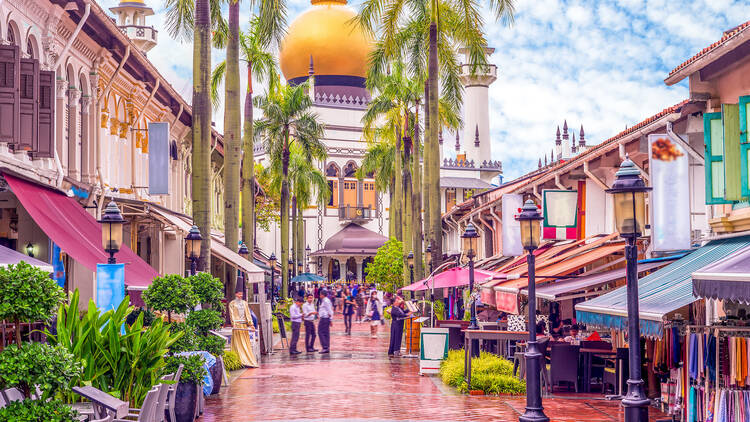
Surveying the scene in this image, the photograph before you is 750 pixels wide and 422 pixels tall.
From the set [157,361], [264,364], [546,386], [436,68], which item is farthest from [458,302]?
[157,361]

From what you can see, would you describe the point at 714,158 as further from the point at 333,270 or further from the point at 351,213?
the point at 333,270

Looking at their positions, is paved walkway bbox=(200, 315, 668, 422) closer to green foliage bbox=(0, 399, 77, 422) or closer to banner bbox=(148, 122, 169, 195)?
banner bbox=(148, 122, 169, 195)

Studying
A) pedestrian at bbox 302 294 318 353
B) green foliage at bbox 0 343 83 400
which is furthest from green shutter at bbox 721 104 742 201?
pedestrian at bbox 302 294 318 353

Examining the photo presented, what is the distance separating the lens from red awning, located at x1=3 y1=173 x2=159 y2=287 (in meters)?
15.3

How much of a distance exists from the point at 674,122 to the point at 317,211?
62.4 m

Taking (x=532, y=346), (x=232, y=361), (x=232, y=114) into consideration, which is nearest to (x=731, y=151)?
(x=532, y=346)

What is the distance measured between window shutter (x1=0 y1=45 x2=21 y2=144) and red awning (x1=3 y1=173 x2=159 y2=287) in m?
0.79

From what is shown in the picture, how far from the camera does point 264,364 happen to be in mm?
24438

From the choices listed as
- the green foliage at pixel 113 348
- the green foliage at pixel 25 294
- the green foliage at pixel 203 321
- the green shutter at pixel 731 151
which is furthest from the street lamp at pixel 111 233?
the green shutter at pixel 731 151

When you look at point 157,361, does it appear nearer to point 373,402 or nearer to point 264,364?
point 373,402

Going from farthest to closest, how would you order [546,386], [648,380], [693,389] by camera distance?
[546,386] → [648,380] → [693,389]

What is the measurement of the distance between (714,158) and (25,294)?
9806 millimetres

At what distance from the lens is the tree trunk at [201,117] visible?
2133 centimetres

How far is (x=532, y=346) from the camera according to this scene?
550 inches
